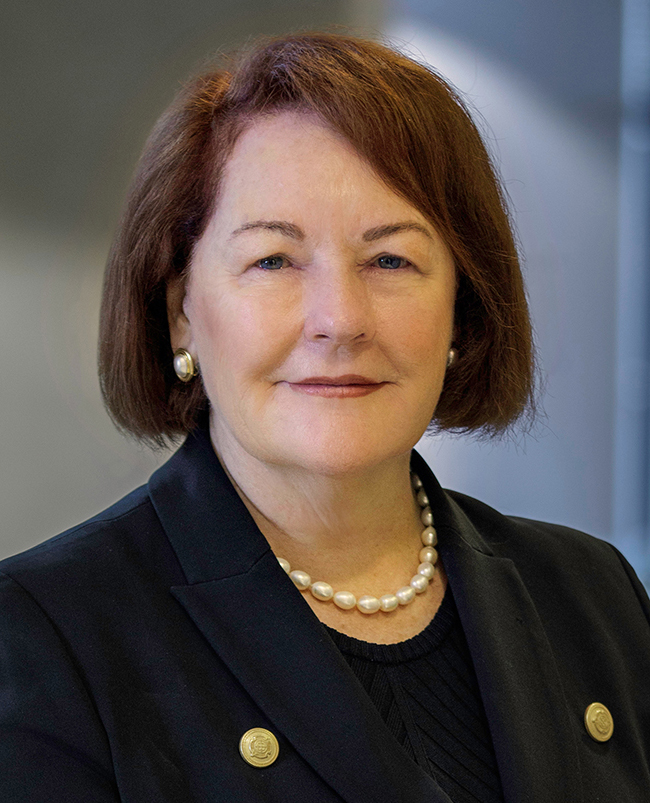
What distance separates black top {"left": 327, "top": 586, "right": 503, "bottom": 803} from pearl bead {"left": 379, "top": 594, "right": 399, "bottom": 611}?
6cm

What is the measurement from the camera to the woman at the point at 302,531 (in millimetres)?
1276

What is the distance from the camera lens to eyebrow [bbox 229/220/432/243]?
143cm

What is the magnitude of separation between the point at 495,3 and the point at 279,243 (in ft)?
9.61

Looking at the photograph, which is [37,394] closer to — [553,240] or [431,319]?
[431,319]

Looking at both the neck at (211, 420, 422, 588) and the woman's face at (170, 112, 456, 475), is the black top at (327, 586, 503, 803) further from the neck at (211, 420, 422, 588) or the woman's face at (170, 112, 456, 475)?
the woman's face at (170, 112, 456, 475)

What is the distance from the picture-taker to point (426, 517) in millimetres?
1775

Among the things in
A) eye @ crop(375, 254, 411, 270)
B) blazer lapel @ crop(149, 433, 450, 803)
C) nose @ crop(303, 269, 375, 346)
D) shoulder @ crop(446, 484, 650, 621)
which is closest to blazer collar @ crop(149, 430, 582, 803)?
blazer lapel @ crop(149, 433, 450, 803)

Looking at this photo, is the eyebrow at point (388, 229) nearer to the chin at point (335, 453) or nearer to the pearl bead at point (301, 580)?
the chin at point (335, 453)

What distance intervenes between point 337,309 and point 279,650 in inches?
19.9

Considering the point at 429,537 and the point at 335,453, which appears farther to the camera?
the point at 429,537

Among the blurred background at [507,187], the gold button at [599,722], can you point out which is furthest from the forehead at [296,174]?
the blurred background at [507,187]

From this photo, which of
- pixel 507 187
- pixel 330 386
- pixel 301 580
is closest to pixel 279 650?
pixel 301 580

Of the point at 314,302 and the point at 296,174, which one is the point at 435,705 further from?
the point at 296,174

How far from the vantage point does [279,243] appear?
143 centimetres
